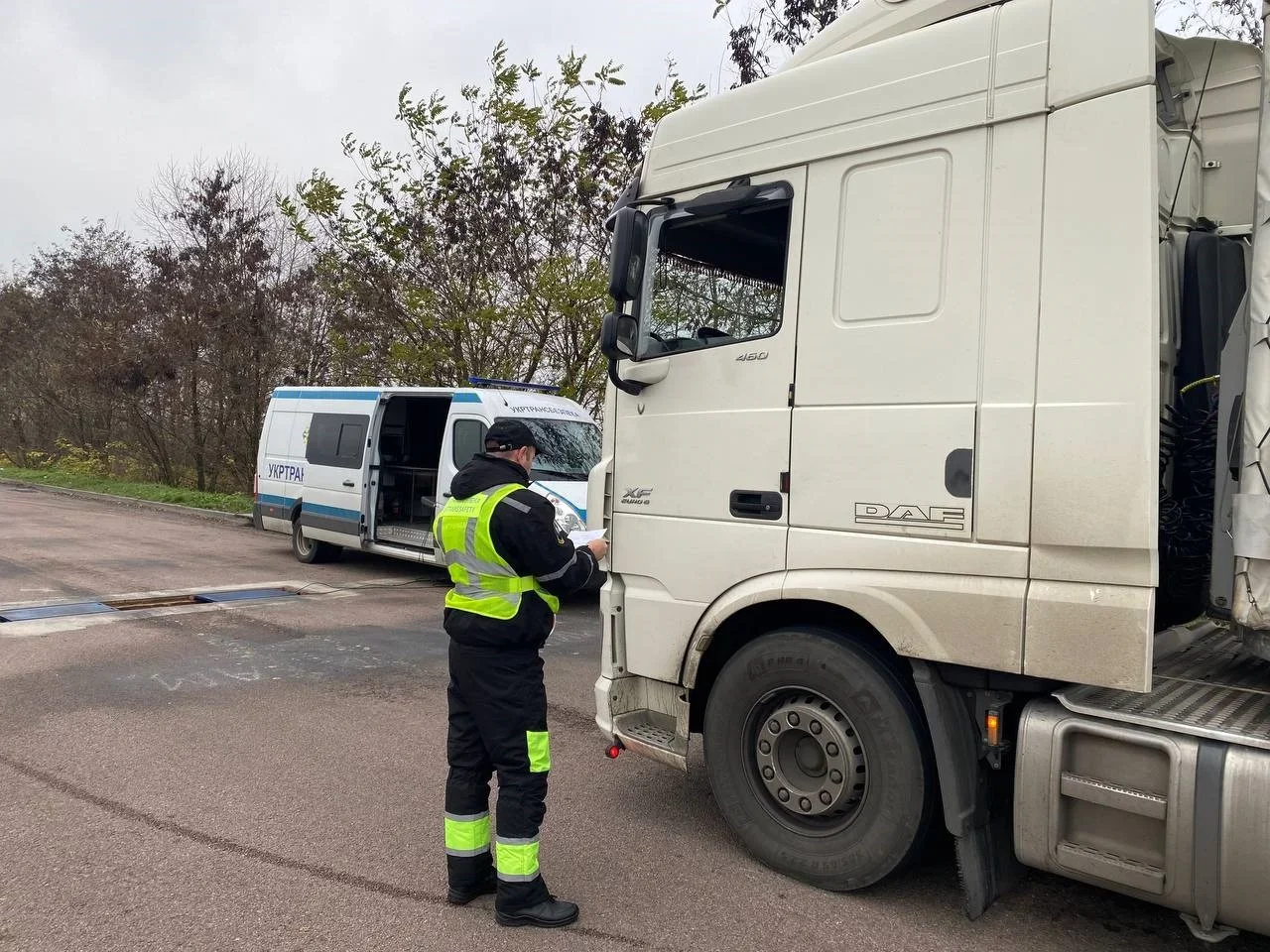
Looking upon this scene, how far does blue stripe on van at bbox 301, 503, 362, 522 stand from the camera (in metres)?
11.4

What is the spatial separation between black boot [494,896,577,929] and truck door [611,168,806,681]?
3.31 ft

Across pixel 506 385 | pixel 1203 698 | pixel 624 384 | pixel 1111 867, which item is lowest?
pixel 1111 867

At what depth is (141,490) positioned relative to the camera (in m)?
20.7

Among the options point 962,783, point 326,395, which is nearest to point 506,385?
point 326,395

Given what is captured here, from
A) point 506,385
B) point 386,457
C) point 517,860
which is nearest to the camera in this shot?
point 517,860

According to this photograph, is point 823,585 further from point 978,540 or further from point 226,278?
point 226,278

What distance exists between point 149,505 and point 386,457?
9.60m

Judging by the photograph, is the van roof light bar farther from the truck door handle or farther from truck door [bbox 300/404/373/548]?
the truck door handle

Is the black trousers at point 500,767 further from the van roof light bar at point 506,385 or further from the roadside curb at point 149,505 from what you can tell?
the roadside curb at point 149,505

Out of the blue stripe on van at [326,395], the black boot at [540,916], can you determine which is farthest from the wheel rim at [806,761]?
the blue stripe on van at [326,395]

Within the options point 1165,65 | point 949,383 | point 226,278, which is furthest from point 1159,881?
point 226,278

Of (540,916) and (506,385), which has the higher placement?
(506,385)

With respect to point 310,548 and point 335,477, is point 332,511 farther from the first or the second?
point 310,548

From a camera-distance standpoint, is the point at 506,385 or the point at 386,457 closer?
the point at 506,385
